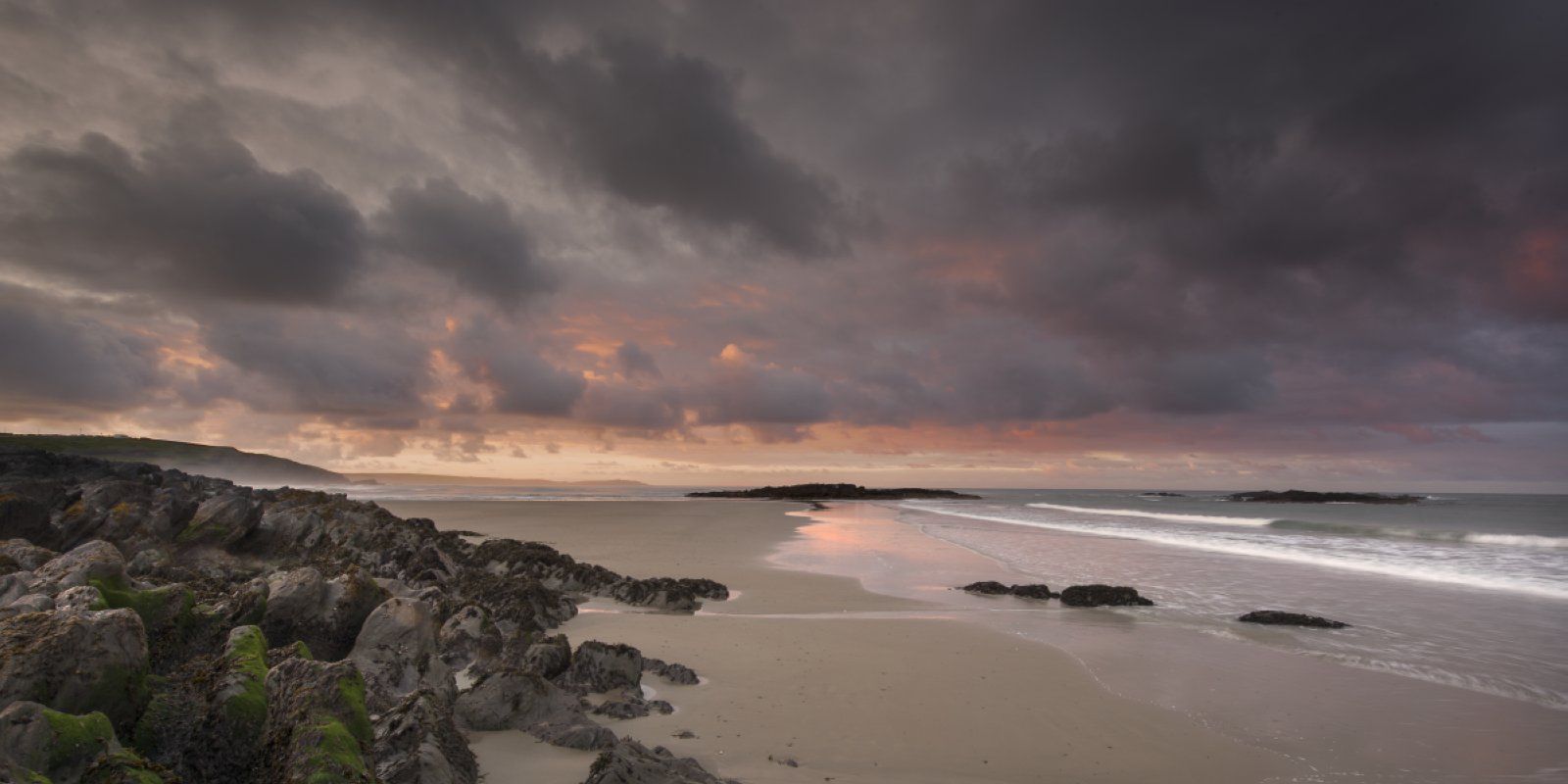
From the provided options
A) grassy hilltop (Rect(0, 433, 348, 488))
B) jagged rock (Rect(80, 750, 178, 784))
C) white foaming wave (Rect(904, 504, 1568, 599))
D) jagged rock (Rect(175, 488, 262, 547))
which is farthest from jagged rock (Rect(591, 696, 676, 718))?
grassy hilltop (Rect(0, 433, 348, 488))

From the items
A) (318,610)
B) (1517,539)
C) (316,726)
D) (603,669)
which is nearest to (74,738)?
(316,726)

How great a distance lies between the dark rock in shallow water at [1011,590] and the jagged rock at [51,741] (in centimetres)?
1416

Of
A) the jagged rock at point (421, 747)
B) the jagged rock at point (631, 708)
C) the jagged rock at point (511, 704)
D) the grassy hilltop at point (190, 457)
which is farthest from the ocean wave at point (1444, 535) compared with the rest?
the grassy hilltop at point (190, 457)

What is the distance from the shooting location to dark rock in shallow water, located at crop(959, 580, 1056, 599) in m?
14.9

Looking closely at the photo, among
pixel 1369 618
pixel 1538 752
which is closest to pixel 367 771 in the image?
pixel 1538 752

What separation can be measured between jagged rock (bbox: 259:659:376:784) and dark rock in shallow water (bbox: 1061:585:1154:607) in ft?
43.8

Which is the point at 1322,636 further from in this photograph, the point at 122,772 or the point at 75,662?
the point at 75,662

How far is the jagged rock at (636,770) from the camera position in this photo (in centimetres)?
425

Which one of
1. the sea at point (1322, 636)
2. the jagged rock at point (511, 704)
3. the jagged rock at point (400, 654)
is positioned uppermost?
the jagged rock at point (400, 654)

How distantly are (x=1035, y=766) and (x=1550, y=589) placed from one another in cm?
2046

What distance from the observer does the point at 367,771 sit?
3.63 m

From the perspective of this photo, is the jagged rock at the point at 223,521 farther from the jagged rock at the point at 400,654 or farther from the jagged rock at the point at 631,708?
the jagged rock at the point at 631,708

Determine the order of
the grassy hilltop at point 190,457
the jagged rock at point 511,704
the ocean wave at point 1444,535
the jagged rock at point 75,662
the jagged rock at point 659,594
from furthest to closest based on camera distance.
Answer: the grassy hilltop at point 190,457
the ocean wave at point 1444,535
the jagged rock at point 659,594
the jagged rock at point 511,704
the jagged rock at point 75,662

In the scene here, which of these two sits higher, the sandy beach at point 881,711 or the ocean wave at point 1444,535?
the ocean wave at point 1444,535
